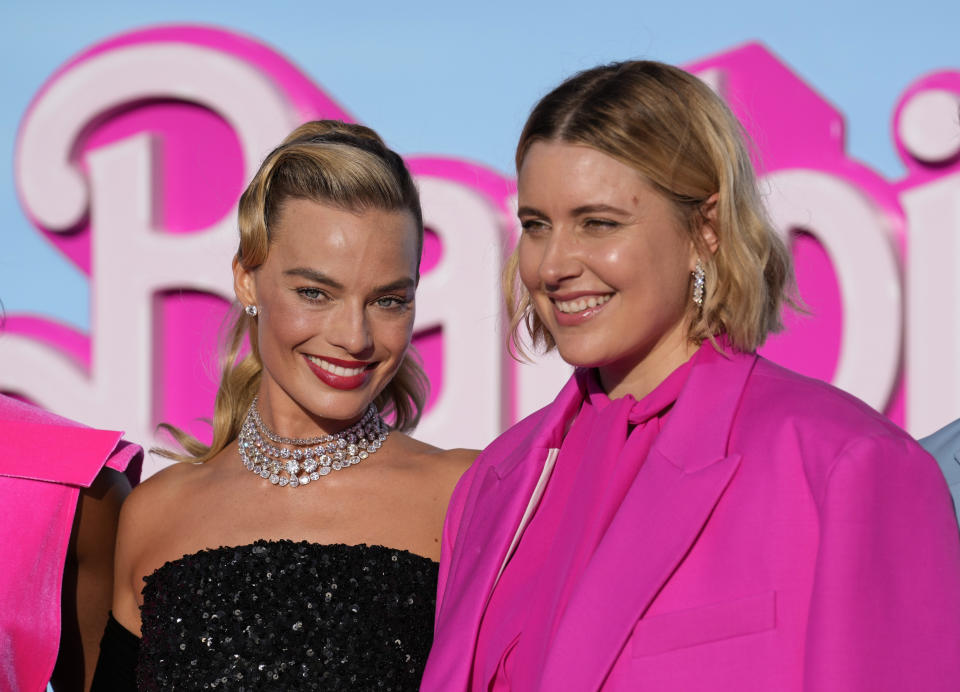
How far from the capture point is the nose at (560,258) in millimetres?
2061

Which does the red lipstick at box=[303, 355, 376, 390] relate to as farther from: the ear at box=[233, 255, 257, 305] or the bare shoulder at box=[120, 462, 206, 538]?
the bare shoulder at box=[120, 462, 206, 538]

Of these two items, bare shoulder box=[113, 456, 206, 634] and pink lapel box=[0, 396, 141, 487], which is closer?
pink lapel box=[0, 396, 141, 487]

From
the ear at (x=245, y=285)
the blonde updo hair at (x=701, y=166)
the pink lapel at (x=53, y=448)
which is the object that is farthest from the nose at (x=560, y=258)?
the pink lapel at (x=53, y=448)

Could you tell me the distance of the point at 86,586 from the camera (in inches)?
109

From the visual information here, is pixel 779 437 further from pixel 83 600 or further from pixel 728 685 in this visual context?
pixel 83 600

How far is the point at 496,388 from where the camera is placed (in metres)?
6.02

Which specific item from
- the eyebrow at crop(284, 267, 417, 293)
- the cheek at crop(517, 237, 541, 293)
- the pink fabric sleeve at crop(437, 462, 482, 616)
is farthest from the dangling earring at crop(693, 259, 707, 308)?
the eyebrow at crop(284, 267, 417, 293)

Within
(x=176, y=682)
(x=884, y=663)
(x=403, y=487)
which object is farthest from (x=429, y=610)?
(x=884, y=663)

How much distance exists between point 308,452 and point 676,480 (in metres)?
1.08

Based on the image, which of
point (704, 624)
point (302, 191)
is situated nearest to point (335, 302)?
point (302, 191)

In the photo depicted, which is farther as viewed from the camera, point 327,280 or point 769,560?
point 327,280

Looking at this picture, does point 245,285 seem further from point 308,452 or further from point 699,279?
point 699,279

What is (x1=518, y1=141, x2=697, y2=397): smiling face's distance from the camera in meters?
2.03

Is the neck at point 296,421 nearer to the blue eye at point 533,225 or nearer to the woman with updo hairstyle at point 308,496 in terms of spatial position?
the woman with updo hairstyle at point 308,496
